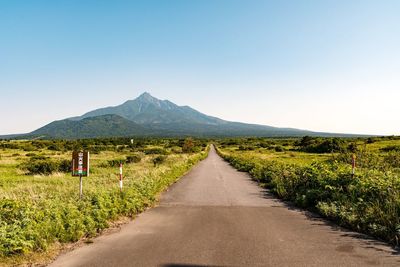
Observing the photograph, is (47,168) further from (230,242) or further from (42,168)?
(230,242)

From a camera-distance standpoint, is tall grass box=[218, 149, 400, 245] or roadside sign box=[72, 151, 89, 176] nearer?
tall grass box=[218, 149, 400, 245]

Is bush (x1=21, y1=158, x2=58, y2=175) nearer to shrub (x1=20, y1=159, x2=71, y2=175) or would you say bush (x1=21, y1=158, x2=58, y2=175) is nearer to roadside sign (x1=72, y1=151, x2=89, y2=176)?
shrub (x1=20, y1=159, x2=71, y2=175)

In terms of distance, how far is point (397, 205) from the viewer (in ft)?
32.1

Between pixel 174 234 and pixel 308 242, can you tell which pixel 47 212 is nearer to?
pixel 174 234

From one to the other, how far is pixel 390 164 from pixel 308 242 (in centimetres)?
1537

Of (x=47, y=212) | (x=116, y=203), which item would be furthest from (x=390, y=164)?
(x=47, y=212)

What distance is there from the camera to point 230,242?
8.21 metres

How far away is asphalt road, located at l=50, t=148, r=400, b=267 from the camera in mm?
6930

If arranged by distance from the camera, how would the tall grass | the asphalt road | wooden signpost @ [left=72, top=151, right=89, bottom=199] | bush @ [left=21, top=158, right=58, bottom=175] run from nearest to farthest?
the asphalt road → the tall grass → wooden signpost @ [left=72, top=151, right=89, bottom=199] → bush @ [left=21, top=158, right=58, bottom=175]

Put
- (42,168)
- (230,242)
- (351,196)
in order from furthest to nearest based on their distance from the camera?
(42,168) → (351,196) → (230,242)

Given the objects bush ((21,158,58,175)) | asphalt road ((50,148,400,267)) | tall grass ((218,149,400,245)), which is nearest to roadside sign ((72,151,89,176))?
asphalt road ((50,148,400,267))

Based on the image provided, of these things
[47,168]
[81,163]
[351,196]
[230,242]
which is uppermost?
[81,163]

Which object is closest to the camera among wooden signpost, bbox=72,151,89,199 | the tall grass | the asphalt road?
the asphalt road

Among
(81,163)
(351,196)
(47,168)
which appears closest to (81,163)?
(81,163)
